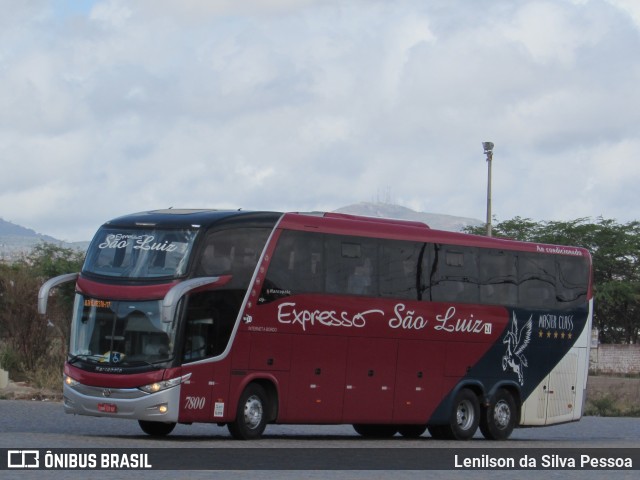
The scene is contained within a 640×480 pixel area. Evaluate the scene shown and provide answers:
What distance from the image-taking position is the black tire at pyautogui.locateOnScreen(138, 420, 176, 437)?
83.1ft

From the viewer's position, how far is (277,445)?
2361cm

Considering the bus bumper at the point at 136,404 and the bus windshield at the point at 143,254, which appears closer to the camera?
the bus bumper at the point at 136,404

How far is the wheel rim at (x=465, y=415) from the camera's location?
28825 millimetres

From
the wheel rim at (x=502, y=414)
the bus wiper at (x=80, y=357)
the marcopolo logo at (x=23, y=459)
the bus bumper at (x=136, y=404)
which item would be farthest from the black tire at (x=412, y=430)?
the marcopolo logo at (x=23, y=459)

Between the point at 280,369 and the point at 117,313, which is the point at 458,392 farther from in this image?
the point at 117,313

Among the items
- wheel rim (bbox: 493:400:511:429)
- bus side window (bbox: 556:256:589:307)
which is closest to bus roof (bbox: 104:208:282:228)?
wheel rim (bbox: 493:400:511:429)

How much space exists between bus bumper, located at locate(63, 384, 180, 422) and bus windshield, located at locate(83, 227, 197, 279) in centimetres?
193

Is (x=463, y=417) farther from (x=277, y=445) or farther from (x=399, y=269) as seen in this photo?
(x=277, y=445)

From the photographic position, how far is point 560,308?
30.6 metres

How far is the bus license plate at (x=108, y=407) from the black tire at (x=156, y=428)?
204 centimetres

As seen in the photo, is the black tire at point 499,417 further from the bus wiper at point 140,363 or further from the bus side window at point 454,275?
the bus wiper at point 140,363

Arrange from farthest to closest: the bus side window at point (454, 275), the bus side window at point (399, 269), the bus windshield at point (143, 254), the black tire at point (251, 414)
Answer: the bus side window at point (454, 275), the bus side window at point (399, 269), the black tire at point (251, 414), the bus windshield at point (143, 254)

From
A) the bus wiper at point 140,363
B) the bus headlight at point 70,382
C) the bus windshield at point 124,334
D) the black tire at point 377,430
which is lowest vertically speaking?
the black tire at point 377,430

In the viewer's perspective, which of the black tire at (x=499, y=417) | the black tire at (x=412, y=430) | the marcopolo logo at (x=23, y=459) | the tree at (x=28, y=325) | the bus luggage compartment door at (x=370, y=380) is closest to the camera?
the marcopolo logo at (x=23, y=459)
